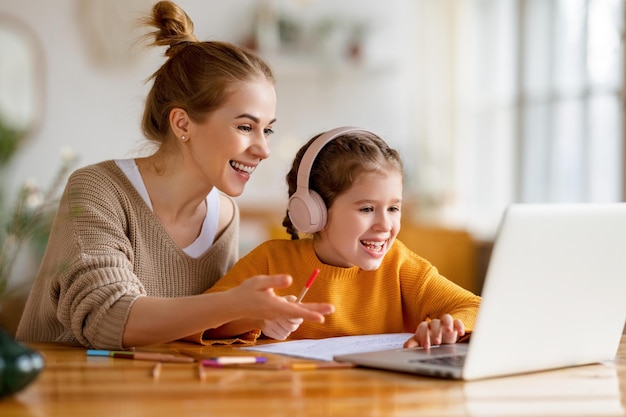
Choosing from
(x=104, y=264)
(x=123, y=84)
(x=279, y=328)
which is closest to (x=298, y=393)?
(x=279, y=328)

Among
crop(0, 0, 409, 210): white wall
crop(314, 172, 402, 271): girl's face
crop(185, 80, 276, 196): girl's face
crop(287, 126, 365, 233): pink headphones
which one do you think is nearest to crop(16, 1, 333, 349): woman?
crop(185, 80, 276, 196): girl's face

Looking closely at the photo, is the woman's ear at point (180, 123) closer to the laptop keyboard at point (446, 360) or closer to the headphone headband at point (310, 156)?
the headphone headband at point (310, 156)

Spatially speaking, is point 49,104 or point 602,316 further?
point 49,104

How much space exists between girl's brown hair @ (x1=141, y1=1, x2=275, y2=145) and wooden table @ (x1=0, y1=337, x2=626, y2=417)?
0.65 meters

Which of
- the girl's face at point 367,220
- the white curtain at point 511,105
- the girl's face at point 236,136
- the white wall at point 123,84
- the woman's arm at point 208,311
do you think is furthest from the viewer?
the white wall at point 123,84

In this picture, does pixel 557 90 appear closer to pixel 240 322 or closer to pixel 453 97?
pixel 453 97

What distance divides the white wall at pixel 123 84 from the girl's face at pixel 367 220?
3.61 meters

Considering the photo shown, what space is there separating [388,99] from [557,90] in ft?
4.76

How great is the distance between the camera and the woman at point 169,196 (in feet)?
5.19

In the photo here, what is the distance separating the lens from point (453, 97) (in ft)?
20.0

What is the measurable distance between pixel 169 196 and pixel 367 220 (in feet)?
1.41

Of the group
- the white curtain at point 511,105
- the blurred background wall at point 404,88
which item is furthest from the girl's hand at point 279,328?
→ the blurred background wall at point 404,88

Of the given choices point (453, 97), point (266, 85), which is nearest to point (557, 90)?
point (453, 97)

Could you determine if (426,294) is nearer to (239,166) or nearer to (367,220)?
(367,220)
